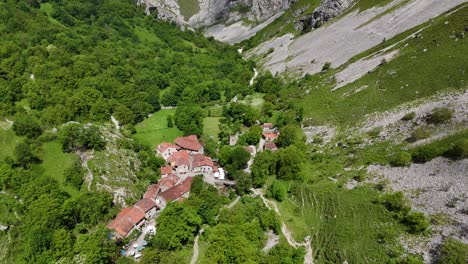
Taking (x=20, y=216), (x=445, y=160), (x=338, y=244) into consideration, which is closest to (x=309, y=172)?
(x=338, y=244)

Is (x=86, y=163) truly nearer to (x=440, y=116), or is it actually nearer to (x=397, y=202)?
(x=397, y=202)

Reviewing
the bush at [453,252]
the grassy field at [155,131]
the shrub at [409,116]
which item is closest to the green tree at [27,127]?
the grassy field at [155,131]

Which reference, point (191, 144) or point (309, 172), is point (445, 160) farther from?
point (191, 144)

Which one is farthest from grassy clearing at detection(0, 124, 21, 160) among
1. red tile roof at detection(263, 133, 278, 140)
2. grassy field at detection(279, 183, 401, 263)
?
red tile roof at detection(263, 133, 278, 140)

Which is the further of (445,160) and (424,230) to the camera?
(445,160)

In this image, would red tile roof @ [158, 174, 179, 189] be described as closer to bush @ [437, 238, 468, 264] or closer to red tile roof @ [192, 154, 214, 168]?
red tile roof @ [192, 154, 214, 168]

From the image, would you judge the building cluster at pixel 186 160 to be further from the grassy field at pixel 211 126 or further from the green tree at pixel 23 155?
the green tree at pixel 23 155
